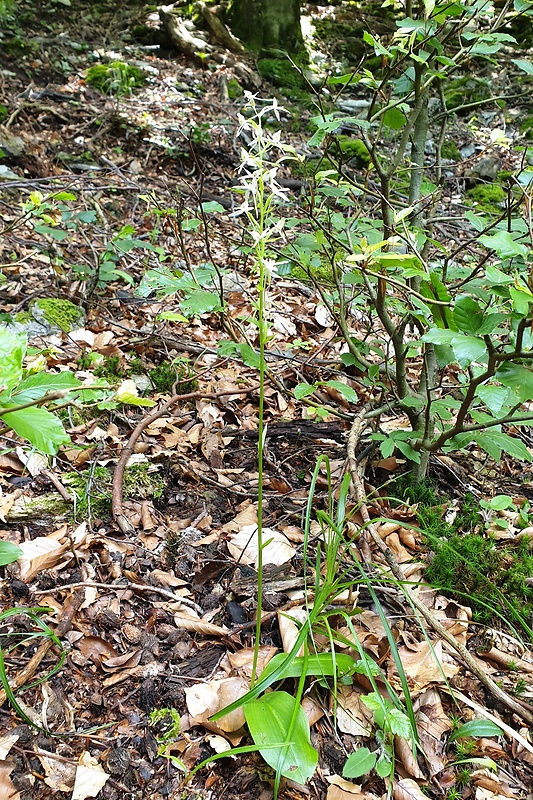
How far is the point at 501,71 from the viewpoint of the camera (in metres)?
6.93

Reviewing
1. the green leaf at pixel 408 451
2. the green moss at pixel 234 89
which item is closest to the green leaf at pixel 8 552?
the green leaf at pixel 408 451

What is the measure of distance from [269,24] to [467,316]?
7.66 meters

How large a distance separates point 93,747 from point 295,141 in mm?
5975

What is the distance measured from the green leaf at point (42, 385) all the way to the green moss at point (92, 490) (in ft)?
3.73

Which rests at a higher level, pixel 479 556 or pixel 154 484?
pixel 154 484

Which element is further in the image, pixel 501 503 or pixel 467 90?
pixel 467 90

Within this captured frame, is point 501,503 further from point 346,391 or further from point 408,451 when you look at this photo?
point 346,391

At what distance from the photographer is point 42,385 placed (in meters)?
1.08

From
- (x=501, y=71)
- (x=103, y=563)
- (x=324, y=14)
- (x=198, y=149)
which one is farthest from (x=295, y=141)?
(x=103, y=563)

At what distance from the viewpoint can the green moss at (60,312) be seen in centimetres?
310

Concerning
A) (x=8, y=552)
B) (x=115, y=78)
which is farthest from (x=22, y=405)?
(x=115, y=78)

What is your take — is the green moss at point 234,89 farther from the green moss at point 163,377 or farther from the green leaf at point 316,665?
the green leaf at point 316,665

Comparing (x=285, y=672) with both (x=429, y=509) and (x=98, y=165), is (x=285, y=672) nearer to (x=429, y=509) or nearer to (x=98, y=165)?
(x=429, y=509)

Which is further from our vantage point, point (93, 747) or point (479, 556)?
point (479, 556)
